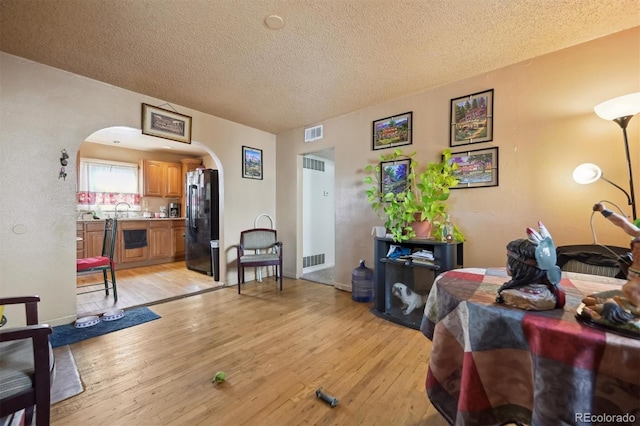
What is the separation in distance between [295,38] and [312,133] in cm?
190

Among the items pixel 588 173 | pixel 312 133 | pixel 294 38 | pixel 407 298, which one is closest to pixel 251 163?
pixel 312 133

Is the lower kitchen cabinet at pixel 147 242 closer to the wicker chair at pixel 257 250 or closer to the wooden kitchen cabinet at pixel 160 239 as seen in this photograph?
the wooden kitchen cabinet at pixel 160 239

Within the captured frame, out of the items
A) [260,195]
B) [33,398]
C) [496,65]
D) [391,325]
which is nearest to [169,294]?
[260,195]

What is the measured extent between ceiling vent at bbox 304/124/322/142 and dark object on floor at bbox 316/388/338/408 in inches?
123

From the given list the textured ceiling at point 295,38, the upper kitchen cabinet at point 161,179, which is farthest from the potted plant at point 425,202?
the upper kitchen cabinet at point 161,179

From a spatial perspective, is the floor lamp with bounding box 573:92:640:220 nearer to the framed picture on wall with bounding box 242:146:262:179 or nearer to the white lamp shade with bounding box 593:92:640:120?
the white lamp shade with bounding box 593:92:640:120

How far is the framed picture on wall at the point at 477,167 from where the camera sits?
7.64 ft

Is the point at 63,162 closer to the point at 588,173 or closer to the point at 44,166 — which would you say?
the point at 44,166

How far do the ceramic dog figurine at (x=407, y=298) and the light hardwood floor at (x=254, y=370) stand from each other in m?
0.23

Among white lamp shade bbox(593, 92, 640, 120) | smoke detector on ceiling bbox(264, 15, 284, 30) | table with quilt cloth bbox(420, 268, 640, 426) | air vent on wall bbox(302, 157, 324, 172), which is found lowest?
table with quilt cloth bbox(420, 268, 640, 426)

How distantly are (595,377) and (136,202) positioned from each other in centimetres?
688

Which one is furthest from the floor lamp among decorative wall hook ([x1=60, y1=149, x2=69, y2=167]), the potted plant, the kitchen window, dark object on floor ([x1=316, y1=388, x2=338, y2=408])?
the kitchen window

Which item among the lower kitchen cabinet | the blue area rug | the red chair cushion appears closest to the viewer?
the blue area rug

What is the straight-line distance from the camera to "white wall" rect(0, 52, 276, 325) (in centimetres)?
211
